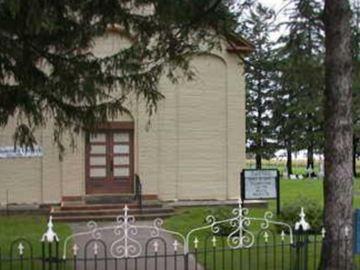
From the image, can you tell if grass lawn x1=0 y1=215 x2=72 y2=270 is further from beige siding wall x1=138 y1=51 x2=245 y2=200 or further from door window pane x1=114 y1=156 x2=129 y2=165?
beige siding wall x1=138 y1=51 x2=245 y2=200

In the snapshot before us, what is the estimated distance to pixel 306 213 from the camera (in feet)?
55.0

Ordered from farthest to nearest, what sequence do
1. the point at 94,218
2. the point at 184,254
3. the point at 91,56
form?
the point at 94,218 < the point at 91,56 < the point at 184,254

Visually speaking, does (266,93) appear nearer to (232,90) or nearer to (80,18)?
(232,90)

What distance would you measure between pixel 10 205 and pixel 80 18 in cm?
1697

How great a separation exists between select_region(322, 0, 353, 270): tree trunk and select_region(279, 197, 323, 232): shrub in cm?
606

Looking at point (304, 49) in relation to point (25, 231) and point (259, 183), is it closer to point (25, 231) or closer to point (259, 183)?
point (259, 183)

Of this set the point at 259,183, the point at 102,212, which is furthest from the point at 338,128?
the point at 102,212

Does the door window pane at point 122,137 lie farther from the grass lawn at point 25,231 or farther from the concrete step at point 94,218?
the grass lawn at point 25,231

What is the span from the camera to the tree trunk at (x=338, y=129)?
1002cm

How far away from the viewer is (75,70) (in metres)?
10.6

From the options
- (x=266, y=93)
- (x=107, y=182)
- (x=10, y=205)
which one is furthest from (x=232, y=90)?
(x=266, y=93)

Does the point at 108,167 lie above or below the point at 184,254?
above

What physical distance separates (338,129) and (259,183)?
27.9ft

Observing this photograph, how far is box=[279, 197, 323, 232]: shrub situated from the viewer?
16.6 m
